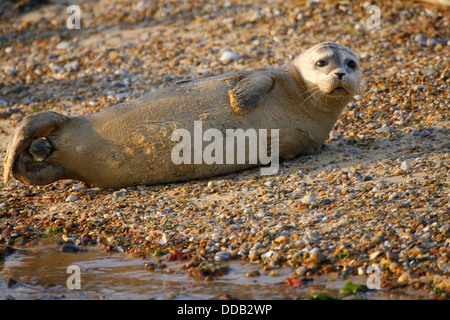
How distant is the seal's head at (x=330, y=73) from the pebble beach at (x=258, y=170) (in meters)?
0.60

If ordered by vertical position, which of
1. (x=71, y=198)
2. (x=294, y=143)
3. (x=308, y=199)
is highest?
(x=294, y=143)

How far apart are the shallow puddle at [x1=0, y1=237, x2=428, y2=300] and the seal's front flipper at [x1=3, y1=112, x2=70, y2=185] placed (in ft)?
3.50

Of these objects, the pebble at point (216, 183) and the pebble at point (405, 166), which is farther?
the pebble at point (216, 183)

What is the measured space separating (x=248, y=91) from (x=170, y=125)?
2.70ft

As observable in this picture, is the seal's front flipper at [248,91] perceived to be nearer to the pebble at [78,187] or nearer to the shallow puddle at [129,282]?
the pebble at [78,187]

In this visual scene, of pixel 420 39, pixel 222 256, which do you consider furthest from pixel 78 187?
pixel 420 39

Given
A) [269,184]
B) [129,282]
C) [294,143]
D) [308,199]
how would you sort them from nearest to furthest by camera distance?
[129,282]
[308,199]
[269,184]
[294,143]

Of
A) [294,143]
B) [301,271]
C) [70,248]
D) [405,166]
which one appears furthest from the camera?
[294,143]

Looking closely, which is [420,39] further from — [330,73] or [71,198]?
[71,198]

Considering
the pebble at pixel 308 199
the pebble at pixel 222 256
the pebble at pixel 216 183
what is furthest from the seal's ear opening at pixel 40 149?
the pebble at pixel 308 199

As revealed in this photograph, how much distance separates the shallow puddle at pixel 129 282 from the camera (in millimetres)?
4297

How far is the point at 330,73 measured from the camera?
20.5 feet

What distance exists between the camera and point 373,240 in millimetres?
4711

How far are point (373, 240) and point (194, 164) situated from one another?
6.86ft
